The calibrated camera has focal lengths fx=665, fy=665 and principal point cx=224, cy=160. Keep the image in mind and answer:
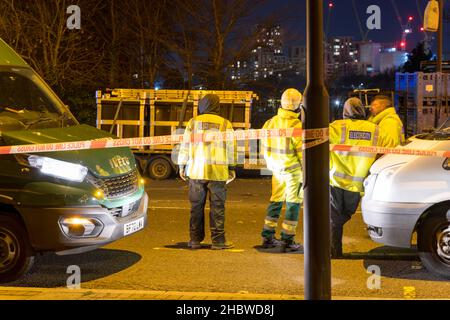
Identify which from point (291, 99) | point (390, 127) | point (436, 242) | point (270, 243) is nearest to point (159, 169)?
point (270, 243)

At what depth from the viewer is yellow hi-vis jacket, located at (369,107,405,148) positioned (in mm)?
7492

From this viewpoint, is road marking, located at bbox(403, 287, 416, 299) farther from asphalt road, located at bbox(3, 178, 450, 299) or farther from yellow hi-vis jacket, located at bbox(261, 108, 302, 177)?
yellow hi-vis jacket, located at bbox(261, 108, 302, 177)

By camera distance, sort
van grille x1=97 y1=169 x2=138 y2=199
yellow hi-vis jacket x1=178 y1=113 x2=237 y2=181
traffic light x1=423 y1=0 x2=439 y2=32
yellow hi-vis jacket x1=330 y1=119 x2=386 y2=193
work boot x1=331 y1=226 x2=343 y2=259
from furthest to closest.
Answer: traffic light x1=423 y1=0 x2=439 y2=32
yellow hi-vis jacket x1=178 y1=113 x2=237 y2=181
work boot x1=331 y1=226 x2=343 y2=259
yellow hi-vis jacket x1=330 y1=119 x2=386 y2=193
van grille x1=97 y1=169 x2=138 y2=199

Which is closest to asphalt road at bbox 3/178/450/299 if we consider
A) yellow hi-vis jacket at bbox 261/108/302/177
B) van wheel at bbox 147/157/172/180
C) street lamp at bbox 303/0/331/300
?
yellow hi-vis jacket at bbox 261/108/302/177

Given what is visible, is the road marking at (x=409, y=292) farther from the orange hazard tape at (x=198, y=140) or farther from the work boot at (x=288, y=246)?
the work boot at (x=288, y=246)

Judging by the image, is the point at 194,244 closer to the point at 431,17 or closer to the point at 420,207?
the point at 420,207

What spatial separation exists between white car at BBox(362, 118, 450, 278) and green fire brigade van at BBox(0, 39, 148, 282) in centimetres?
254

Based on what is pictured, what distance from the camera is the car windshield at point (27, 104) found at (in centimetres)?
657

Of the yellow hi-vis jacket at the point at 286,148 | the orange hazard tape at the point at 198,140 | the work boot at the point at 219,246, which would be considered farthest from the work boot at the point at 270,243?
the orange hazard tape at the point at 198,140

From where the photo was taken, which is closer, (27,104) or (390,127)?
(27,104)

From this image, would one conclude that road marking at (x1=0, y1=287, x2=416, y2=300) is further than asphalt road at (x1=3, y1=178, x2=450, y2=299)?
No

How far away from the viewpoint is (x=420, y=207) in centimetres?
636

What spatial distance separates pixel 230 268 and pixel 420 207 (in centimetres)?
203

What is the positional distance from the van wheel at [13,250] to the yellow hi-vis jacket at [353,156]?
3.31 meters
